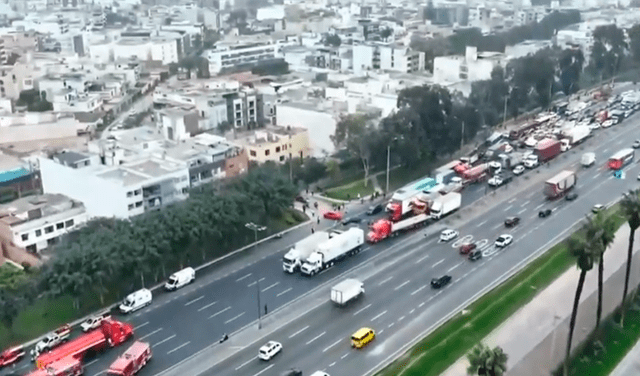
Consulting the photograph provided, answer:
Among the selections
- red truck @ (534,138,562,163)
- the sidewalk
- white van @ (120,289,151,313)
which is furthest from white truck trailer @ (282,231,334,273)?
red truck @ (534,138,562,163)

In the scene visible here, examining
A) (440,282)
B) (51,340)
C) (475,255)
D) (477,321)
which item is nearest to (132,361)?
(51,340)

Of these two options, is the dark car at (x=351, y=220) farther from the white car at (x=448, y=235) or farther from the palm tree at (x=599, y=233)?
the palm tree at (x=599, y=233)

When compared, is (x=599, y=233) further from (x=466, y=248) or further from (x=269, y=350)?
(x=466, y=248)

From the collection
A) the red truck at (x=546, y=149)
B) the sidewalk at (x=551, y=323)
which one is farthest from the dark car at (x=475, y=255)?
the red truck at (x=546, y=149)

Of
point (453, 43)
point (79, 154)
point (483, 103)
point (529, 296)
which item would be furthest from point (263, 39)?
point (529, 296)

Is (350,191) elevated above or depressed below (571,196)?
below
